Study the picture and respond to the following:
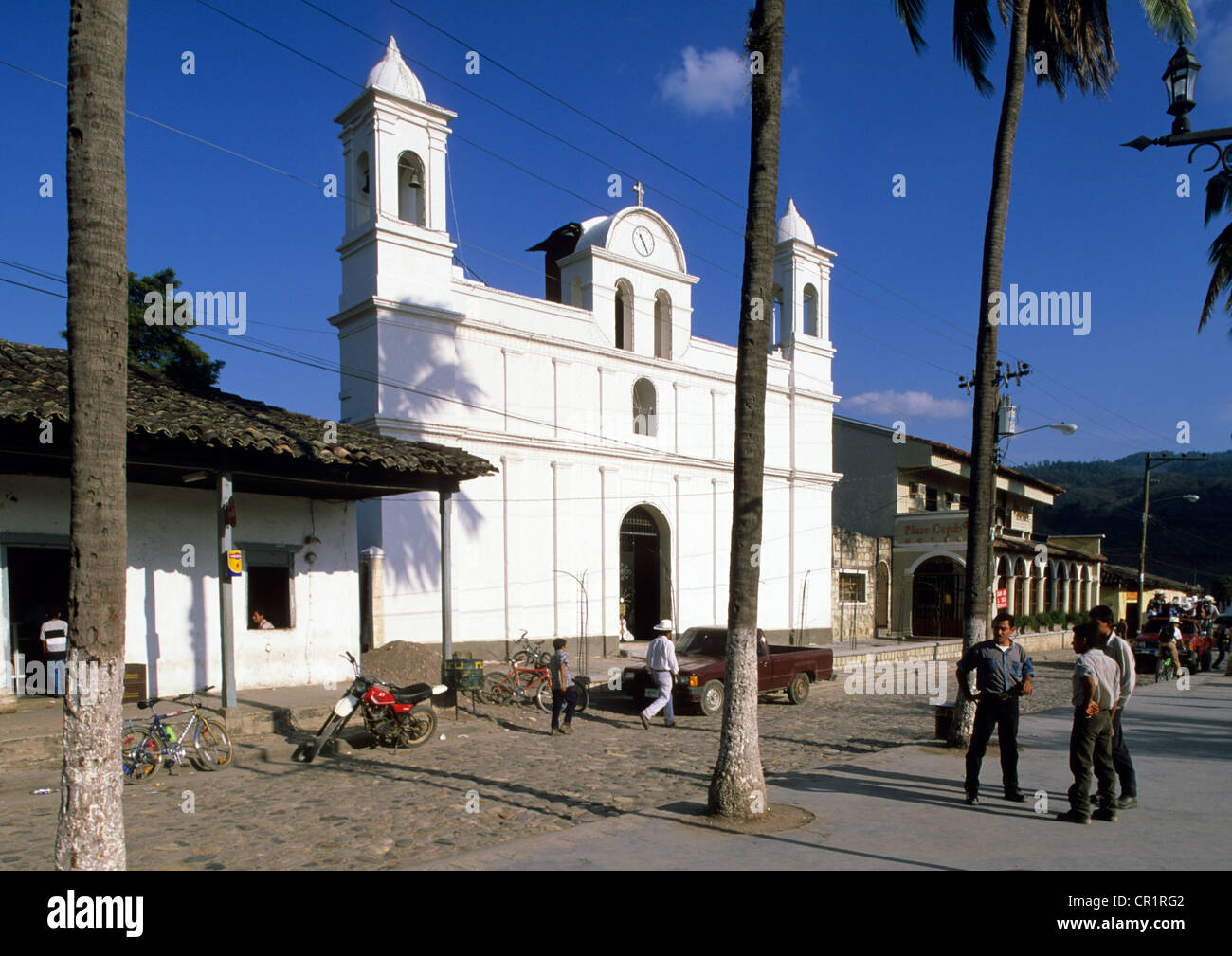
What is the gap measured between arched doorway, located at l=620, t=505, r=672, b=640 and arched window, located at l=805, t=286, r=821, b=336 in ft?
33.1

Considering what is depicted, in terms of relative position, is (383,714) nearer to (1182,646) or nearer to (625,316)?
(625,316)

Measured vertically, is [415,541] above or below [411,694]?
above

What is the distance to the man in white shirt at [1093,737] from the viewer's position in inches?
311

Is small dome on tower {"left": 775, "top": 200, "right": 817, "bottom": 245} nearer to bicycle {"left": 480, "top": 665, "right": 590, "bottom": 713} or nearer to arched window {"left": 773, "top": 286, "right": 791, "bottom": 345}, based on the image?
arched window {"left": 773, "top": 286, "right": 791, "bottom": 345}

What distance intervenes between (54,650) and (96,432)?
10180 mm

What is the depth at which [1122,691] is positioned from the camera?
27.9 feet

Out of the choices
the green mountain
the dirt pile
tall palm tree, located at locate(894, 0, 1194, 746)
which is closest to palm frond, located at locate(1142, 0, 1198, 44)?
tall palm tree, located at locate(894, 0, 1194, 746)

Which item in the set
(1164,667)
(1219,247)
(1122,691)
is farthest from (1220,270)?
(1122,691)

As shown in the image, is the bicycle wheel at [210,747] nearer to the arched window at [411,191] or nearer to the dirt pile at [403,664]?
the dirt pile at [403,664]

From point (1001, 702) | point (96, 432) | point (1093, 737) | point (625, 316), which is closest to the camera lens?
point (96, 432)

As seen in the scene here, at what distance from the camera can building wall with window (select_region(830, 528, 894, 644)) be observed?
3334 centimetres

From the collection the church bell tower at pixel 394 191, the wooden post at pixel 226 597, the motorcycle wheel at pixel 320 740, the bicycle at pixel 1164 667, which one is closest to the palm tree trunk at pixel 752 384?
the motorcycle wheel at pixel 320 740

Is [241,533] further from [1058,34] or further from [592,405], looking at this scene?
[1058,34]
